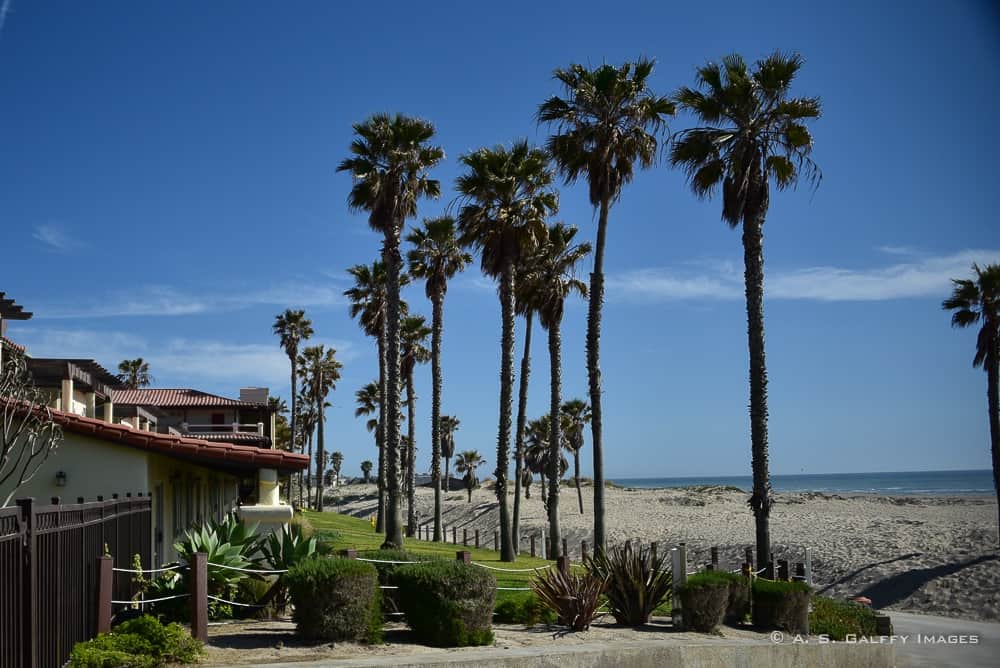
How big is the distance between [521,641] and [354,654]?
254 centimetres

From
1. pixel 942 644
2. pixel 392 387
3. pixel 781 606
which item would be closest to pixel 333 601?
pixel 781 606

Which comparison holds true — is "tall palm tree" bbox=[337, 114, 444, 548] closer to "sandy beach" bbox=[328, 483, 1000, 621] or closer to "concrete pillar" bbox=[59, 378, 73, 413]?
"concrete pillar" bbox=[59, 378, 73, 413]

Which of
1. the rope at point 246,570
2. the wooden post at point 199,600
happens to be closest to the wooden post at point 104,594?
the wooden post at point 199,600

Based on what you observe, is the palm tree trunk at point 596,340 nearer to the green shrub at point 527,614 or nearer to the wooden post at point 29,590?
the green shrub at point 527,614

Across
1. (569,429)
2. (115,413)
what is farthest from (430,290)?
(569,429)

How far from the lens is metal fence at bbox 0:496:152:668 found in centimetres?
757

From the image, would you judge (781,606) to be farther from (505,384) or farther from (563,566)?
(505,384)

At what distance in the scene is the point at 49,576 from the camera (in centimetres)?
863

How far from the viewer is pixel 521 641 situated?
12320mm

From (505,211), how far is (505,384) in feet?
21.0

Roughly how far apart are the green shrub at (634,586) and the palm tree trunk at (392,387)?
51.9 feet

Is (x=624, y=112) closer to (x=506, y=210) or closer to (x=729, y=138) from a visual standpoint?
(x=729, y=138)

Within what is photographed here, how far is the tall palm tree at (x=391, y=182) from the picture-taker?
31375 millimetres

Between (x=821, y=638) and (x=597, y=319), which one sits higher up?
(x=597, y=319)
